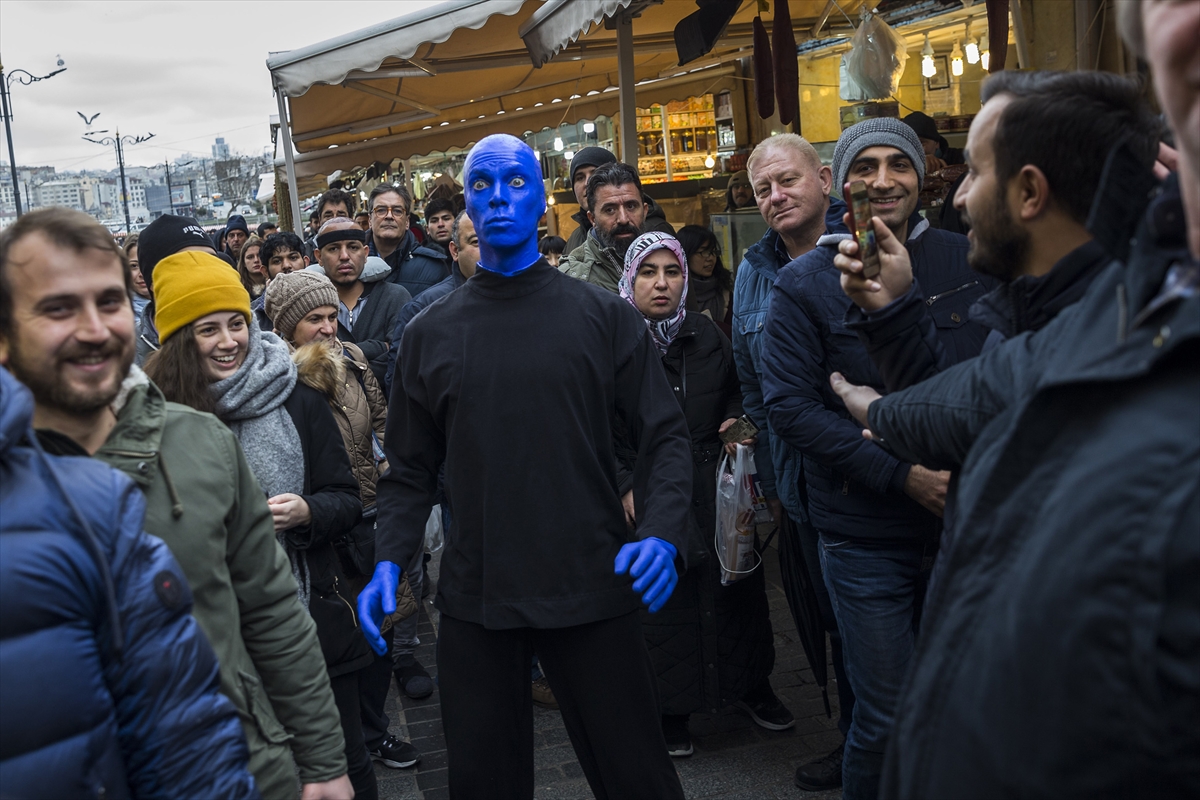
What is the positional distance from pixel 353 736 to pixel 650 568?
1199mm

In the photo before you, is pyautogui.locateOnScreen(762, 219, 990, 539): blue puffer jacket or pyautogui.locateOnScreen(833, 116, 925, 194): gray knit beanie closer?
pyautogui.locateOnScreen(762, 219, 990, 539): blue puffer jacket

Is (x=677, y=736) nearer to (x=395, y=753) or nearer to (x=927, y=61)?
(x=395, y=753)

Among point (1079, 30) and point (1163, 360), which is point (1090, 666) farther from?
point (1079, 30)

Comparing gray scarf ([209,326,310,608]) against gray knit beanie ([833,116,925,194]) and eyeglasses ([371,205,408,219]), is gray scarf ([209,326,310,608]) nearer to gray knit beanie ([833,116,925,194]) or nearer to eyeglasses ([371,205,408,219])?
gray knit beanie ([833,116,925,194])

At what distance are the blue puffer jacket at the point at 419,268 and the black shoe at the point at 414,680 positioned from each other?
2.99 meters

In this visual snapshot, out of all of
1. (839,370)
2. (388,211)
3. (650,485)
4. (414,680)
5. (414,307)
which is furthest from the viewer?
(388,211)

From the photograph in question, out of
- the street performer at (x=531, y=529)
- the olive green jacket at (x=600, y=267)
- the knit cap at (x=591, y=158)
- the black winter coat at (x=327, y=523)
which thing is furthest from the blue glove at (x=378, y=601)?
the knit cap at (x=591, y=158)

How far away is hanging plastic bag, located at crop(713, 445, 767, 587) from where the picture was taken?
432 centimetres

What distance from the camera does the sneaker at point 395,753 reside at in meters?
4.58

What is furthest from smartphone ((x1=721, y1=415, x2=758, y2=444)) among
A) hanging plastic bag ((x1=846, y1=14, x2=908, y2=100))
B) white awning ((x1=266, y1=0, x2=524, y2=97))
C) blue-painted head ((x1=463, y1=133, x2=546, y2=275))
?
white awning ((x1=266, y1=0, x2=524, y2=97))

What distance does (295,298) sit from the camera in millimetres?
4594

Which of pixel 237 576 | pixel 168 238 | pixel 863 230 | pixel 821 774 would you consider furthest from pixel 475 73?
pixel 237 576

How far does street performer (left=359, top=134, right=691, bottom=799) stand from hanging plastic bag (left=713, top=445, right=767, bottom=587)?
3.88 ft

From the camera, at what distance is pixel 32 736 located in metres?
1.66
